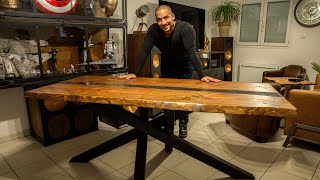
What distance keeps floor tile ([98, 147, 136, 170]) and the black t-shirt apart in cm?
83

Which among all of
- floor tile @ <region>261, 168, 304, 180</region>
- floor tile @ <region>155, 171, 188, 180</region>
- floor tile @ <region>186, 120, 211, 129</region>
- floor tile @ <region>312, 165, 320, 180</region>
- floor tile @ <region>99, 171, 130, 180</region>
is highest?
floor tile @ <region>186, 120, 211, 129</region>

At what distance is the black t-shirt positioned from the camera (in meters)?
2.02

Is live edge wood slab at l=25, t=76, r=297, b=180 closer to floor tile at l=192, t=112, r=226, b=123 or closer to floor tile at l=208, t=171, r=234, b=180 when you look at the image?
floor tile at l=208, t=171, r=234, b=180

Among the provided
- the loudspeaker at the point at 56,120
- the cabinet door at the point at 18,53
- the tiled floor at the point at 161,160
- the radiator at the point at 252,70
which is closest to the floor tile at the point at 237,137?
the tiled floor at the point at 161,160

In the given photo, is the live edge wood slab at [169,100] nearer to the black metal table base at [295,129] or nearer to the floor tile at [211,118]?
the black metal table base at [295,129]

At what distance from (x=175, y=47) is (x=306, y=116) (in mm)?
1513

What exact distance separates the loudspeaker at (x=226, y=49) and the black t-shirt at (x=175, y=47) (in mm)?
2600

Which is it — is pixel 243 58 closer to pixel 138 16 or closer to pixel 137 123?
pixel 138 16

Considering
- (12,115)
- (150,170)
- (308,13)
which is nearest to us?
(150,170)

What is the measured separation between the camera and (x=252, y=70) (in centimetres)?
504

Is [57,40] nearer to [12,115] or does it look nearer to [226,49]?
[12,115]

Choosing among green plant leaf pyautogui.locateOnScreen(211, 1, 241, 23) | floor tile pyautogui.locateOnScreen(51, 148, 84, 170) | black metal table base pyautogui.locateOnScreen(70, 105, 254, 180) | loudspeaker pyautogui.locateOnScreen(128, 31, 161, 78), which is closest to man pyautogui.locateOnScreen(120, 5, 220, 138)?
black metal table base pyautogui.locateOnScreen(70, 105, 254, 180)

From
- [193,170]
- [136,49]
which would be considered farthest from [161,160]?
[136,49]

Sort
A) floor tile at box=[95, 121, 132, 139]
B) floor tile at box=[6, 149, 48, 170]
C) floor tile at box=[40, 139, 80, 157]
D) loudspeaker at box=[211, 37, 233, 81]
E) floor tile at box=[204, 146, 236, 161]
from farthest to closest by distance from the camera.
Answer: loudspeaker at box=[211, 37, 233, 81], floor tile at box=[95, 121, 132, 139], floor tile at box=[40, 139, 80, 157], floor tile at box=[204, 146, 236, 161], floor tile at box=[6, 149, 48, 170]
